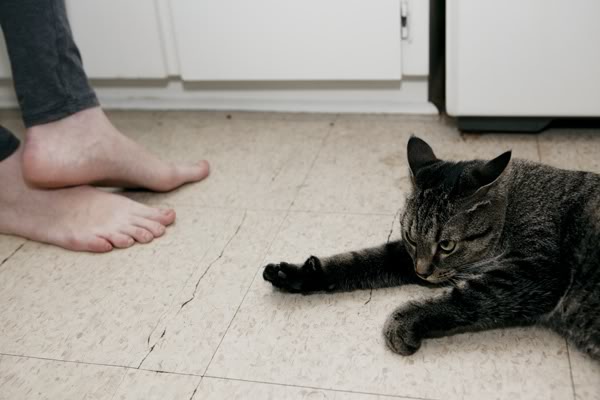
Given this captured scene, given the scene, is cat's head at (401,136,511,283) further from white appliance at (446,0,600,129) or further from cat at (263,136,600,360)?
white appliance at (446,0,600,129)

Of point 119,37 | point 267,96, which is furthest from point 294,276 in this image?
point 119,37

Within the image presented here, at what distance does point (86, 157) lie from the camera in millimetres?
1339

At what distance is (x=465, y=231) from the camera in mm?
996

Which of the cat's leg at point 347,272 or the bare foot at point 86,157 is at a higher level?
the bare foot at point 86,157

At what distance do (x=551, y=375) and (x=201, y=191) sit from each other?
918 mm

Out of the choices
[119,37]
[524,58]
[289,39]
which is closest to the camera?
[524,58]

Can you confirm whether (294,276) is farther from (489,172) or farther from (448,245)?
(489,172)

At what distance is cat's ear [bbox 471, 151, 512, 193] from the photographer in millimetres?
918

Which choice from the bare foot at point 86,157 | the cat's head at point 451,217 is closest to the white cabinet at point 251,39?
the bare foot at point 86,157

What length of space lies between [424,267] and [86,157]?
77cm

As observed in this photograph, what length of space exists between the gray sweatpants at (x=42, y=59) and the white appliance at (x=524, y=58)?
2.99ft

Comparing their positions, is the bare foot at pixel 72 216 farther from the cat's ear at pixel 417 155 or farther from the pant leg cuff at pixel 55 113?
the cat's ear at pixel 417 155

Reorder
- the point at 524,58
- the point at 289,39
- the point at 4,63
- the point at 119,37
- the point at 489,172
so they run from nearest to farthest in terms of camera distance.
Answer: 1. the point at 489,172
2. the point at 524,58
3. the point at 289,39
4. the point at 119,37
5. the point at 4,63

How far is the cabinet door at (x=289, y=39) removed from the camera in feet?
5.48
